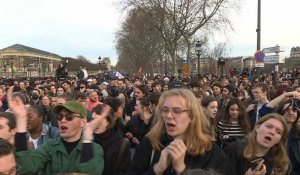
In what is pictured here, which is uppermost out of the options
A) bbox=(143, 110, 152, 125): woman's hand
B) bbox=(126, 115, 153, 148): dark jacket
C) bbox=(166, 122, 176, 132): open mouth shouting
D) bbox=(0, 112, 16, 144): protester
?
bbox=(166, 122, 176, 132): open mouth shouting

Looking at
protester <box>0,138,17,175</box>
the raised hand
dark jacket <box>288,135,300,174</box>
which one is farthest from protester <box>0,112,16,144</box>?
dark jacket <box>288,135,300,174</box>

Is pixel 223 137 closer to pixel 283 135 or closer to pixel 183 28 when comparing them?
pixel 283 135

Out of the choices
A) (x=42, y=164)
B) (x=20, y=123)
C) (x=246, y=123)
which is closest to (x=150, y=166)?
(x=42, y=164)

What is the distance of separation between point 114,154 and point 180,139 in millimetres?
1052

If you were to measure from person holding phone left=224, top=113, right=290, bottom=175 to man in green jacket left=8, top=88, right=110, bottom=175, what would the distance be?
1.34 metres

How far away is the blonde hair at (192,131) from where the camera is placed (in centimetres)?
307

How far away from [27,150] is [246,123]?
3.79m

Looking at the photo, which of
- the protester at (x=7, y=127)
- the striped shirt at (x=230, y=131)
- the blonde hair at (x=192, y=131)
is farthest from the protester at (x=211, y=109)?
the protester at (x=7, y=127)

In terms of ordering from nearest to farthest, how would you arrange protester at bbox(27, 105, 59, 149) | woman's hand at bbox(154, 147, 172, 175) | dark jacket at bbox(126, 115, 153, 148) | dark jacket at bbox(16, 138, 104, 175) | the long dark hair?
woman's hand at bbox(154, 147, 172, 175) → dark jacket at bbox(16, 138, 104, 175) → protester at bbox(27, 105, 59, 149) → the long dark hair → dark jacket at bbox(126, 115, 153, 148)

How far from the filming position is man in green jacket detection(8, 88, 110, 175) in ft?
10.5

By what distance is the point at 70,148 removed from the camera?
3.47 meters

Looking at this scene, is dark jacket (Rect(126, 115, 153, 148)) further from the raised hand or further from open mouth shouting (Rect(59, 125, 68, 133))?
the raised hand

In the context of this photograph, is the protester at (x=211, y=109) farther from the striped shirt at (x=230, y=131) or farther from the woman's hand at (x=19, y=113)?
the woman's hand at (x=19, y=113)

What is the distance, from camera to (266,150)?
3828 mm
